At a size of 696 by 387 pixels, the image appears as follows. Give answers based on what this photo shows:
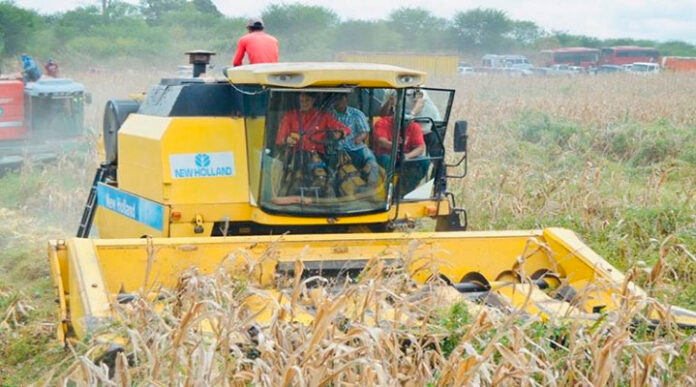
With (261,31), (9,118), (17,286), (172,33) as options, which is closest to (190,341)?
(17,286)

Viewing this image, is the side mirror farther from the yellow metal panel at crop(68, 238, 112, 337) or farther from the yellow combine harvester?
the yellow metal panel at crop(68, 238, 112, 337)

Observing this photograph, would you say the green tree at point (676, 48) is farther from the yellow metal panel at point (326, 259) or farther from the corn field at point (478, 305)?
the yellow metal panel at point (326, 259)

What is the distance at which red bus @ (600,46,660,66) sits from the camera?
186ft

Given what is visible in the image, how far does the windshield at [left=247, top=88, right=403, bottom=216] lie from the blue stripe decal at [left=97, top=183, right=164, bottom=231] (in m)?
0.69

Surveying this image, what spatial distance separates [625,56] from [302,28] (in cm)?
2774

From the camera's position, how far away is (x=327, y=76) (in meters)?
6.27

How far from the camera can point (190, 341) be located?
3.83m

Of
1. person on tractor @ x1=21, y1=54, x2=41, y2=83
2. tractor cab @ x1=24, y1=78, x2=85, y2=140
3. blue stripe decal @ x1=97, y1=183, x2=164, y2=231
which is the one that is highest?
person on tractor @ x1=21, y1=54, x2=41, y2=83

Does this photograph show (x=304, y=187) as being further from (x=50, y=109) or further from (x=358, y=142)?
(x=50, y=109)

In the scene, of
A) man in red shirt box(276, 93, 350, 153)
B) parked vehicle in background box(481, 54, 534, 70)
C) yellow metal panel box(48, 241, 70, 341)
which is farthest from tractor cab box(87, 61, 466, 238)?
parked vehicle in background box(481, 54, 534, 70)

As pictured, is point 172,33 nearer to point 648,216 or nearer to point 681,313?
point 648,216

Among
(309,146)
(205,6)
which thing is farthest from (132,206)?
(205,6)

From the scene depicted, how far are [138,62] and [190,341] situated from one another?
29437mm

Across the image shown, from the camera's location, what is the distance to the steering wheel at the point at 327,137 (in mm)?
6559
